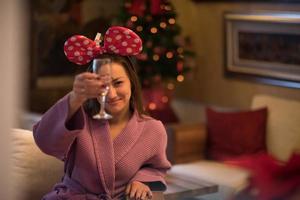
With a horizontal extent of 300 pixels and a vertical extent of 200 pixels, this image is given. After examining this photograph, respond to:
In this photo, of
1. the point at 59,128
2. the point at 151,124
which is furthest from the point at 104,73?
the point at 151,124

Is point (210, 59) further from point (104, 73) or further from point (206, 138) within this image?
point (104, 73)

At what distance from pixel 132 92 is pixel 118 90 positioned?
0.13 meters

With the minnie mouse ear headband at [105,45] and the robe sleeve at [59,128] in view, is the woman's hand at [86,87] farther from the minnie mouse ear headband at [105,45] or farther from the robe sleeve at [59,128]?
the minnie mouse ear headband at [105,45]

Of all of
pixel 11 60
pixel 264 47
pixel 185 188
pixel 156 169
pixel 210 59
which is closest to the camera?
pixel 11 60

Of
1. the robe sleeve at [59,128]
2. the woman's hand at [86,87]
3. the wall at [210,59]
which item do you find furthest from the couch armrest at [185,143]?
the woman's hand at [86,87]

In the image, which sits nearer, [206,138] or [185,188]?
[185,188]

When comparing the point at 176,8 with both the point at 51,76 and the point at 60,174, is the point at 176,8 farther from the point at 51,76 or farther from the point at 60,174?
the point at 60,174

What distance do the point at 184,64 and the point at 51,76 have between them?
1021mm

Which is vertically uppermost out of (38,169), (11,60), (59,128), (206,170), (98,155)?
(11,60)

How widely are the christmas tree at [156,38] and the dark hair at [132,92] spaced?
2.25 meters

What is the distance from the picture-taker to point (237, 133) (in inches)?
149

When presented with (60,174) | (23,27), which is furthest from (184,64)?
(23,27)

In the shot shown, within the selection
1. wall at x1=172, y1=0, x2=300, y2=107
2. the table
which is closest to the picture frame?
wall at x1=172, y1=0, x2=300, y2=107

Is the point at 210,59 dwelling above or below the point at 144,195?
below
